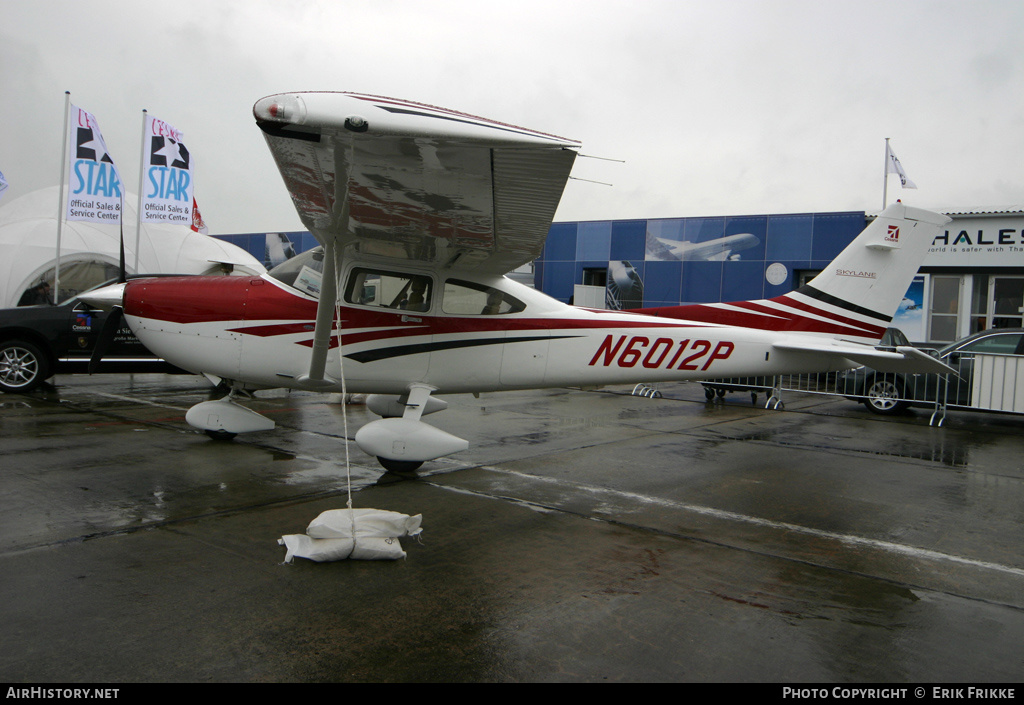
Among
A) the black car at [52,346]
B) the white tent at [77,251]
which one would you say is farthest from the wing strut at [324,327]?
the white tent at [77,251]

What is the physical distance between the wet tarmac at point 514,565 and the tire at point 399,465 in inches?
4.0

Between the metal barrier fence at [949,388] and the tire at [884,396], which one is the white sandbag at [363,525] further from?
the tire at [884,396]

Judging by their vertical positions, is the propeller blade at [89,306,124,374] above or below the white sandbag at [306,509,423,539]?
above

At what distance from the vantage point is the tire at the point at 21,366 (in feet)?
32.8

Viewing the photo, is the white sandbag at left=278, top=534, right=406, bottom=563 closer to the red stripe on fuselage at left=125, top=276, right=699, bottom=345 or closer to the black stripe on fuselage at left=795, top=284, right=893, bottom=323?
the red stripe on fuselage at left=125, top=276, right=699, bottom=345

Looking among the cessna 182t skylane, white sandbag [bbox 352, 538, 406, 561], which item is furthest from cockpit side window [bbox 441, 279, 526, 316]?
white sandbag [bbox 352, 538, 406, 561]

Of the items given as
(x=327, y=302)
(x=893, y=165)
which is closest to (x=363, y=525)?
(x=327, y=302)

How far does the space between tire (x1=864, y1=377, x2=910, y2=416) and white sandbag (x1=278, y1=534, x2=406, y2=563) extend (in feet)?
34.7

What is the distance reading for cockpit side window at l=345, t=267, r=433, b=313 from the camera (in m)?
6.25

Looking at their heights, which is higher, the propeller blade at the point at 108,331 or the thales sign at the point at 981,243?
the thales sign at the point at 981,243

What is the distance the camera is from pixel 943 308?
20.1m

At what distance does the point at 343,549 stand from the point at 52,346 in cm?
874

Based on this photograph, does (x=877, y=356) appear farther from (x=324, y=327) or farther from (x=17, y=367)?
(x=17, y=367)

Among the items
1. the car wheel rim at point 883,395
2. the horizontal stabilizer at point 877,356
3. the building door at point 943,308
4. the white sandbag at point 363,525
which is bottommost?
the white sandbag at point 363,525
